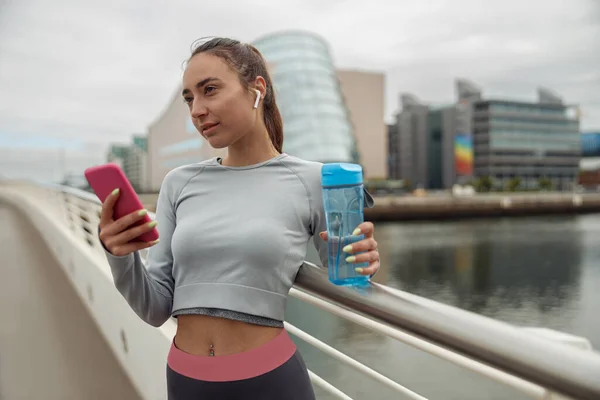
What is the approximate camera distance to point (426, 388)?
5.01 meters

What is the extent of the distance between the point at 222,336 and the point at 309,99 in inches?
1052

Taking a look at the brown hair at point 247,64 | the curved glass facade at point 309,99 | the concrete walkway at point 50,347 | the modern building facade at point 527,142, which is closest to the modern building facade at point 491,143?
the modern building facade at point 527,142

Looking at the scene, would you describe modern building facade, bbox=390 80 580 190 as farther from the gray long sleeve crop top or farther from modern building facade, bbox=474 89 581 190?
the gray long sleeve crop top

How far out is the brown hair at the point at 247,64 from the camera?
867 millimetres

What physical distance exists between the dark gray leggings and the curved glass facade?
81.3 ft

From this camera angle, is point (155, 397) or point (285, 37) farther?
point (285, 37)

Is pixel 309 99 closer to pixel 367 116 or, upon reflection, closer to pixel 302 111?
pixel 302 111

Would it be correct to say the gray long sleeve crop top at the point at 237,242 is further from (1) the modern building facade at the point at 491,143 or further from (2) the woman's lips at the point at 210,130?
(1) the modern building facade at the point at 491,143

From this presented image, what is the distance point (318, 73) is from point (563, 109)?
33669mm

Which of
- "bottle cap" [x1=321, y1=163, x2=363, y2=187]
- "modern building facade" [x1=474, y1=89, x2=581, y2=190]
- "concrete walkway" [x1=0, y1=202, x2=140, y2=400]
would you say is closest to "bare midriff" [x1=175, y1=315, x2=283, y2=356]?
"bottle cap" [x1=321, y1=163, x2=363, y2=187]

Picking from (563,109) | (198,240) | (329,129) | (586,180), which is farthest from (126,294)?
(586,180)

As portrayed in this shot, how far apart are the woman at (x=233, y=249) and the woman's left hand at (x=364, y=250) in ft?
0.06

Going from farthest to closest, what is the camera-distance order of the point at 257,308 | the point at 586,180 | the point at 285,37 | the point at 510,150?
the point at 586,180, the point at 510,150, the point at 285,37, the point at 257,308

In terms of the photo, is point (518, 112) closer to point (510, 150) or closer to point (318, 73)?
point (510, 150)
